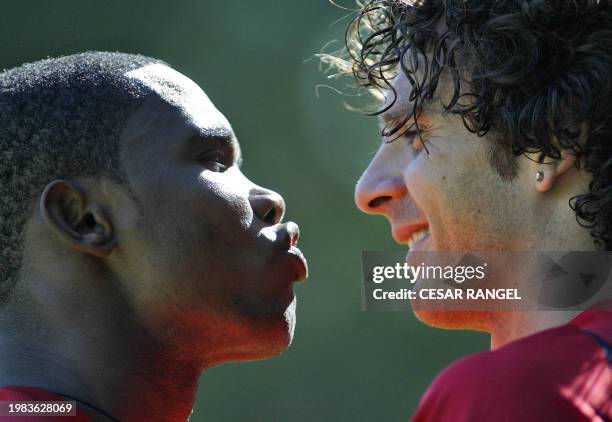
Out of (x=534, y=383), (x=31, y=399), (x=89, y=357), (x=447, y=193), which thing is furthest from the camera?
(x=447, y=193)

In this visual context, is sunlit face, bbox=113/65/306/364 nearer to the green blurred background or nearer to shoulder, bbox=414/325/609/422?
shoulder, bbox=414/325/609/422

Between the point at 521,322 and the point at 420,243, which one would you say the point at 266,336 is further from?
the point at 521,322

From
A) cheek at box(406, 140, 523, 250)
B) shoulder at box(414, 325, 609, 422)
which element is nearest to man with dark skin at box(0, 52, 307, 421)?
cheek at box(406, 140, 523, 250)

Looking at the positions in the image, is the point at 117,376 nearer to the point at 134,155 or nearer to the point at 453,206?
the point at 134,155

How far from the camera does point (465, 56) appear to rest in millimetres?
3180

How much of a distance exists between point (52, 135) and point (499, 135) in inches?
46.8

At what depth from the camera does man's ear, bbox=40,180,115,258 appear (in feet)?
9.77

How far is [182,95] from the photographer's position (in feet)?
10.6

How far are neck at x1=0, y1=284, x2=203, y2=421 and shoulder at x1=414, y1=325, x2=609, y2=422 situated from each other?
871mm

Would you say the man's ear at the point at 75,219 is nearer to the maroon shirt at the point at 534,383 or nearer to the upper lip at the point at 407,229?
the upper lip at the point at 407,229

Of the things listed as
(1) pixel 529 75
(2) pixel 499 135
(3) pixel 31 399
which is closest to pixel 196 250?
(3) pixel 31 399

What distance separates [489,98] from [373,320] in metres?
6.99

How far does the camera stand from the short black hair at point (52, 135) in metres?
3.04

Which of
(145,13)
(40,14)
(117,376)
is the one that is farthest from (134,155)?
(145,13)
